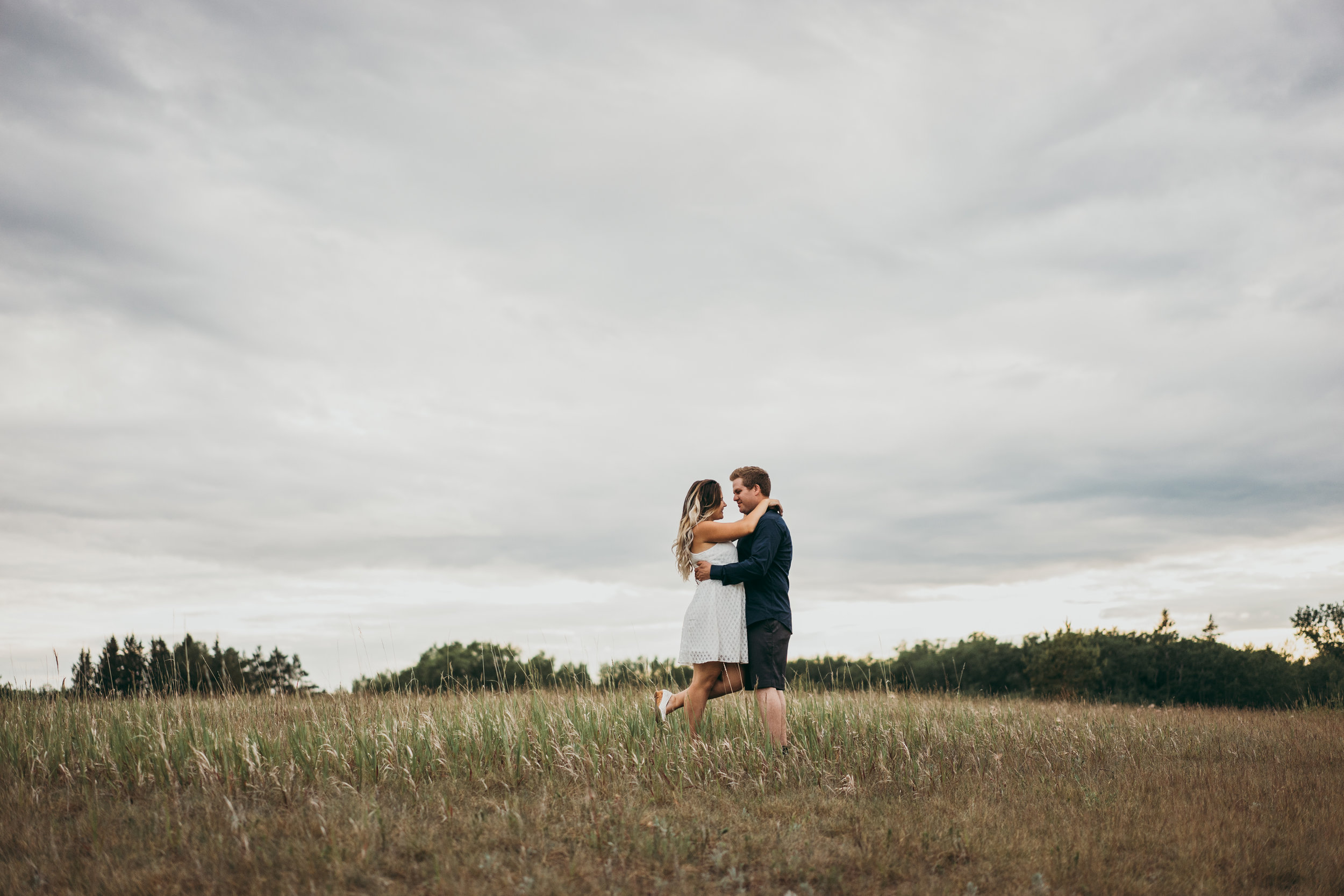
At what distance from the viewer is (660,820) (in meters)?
5.81

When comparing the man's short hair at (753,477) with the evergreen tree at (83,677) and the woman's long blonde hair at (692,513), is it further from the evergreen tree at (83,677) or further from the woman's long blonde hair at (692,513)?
the evergreen tree at (83,677)

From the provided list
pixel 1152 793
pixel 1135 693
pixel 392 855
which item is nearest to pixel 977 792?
pixel 1152 793

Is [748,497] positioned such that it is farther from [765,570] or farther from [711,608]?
[711,608]

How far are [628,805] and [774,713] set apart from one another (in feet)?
5.84

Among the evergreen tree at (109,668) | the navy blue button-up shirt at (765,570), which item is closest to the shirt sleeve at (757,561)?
the navy blue button-up shirt at (765,570)

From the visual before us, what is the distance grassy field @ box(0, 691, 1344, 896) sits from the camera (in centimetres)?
509

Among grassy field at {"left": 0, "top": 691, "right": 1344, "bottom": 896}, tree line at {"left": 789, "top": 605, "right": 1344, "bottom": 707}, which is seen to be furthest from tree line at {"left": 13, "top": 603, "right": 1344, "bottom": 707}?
grassy field at {"left": 0, "top": 691, "right": 1344, "bottom": 896}

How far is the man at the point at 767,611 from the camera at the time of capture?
7.38 meters

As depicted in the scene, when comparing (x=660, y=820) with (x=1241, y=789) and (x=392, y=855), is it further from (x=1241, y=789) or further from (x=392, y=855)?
(x=1241, y=789)

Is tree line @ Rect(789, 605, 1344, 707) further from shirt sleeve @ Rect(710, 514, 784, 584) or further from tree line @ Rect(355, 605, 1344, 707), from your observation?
shirt sleeve @ Rect(710, 514, 784, 584)

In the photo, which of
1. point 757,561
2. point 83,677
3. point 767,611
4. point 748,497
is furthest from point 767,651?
point 83,677

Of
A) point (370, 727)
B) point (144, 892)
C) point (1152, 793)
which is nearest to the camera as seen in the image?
point (144, 892)

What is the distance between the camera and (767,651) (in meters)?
7.50

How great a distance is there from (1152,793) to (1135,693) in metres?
14.2
